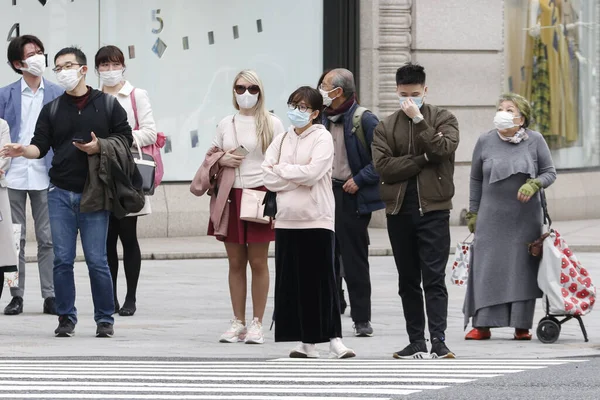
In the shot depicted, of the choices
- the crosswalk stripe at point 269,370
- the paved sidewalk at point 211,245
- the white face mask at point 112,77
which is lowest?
the paved sidewalk at point 211,245

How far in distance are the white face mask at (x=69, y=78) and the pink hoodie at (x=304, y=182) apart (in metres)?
1.58

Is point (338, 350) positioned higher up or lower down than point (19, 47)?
lower down

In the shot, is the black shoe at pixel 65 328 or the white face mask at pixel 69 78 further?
the black shoe at pixel 65 328

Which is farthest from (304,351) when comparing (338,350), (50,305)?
(50,305)

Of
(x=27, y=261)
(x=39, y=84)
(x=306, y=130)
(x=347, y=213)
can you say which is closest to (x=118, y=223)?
(x=39, y=84)

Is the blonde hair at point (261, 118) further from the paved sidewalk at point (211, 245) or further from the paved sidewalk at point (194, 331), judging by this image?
the paved sidewalk at point (211, 245)

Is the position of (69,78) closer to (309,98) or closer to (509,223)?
(309,98)

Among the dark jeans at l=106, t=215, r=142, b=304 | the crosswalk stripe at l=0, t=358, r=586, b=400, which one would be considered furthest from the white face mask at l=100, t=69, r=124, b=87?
the crosswalk stripe at l=0, t=358, r=586, b=400

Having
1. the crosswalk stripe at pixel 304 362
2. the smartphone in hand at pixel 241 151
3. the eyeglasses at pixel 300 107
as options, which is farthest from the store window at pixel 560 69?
the crosswalk stripe at pixel 304 362

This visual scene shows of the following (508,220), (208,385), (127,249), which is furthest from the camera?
(127,249)

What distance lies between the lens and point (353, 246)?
11391 mm

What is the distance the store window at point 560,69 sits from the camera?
22.1m

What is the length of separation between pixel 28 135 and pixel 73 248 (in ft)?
5.10

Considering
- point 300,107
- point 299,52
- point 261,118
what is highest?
point 299,52
